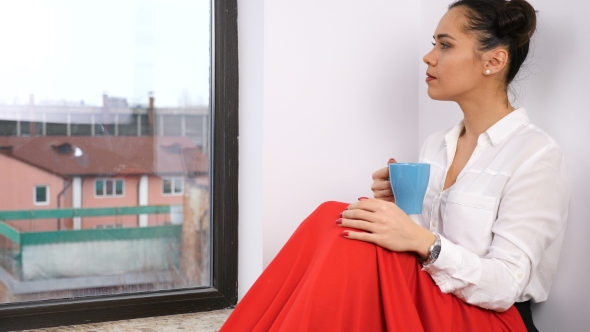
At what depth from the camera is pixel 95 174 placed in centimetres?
169

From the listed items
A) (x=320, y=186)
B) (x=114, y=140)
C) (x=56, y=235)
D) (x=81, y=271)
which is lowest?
(x=81, y=271)

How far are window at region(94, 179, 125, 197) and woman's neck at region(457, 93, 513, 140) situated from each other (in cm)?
100

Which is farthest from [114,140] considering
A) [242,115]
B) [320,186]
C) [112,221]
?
[320,186]

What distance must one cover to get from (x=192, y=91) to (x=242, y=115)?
0.17m

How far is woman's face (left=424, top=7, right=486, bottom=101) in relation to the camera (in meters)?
1.36

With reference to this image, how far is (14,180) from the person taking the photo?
1596mm

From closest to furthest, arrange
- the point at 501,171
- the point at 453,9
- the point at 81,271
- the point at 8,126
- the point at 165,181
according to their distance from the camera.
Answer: the point at 501,171
the point at 453,9
the point at 8,126
the point at 81,271
the point at 165,181

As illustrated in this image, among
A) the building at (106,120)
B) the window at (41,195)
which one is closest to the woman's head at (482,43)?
the building at (106,120)

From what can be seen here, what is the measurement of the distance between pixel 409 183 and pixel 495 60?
0.39 meters

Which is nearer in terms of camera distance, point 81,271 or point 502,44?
point 502,44

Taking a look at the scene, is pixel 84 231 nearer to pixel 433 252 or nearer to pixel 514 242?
pixel 433 252

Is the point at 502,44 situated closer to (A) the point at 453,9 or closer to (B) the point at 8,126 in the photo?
(A) the point at 453,9

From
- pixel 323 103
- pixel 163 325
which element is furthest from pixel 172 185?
pixel 323 103

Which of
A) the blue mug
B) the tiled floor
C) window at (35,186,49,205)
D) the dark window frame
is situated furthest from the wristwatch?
window at (35,186,49,205)
